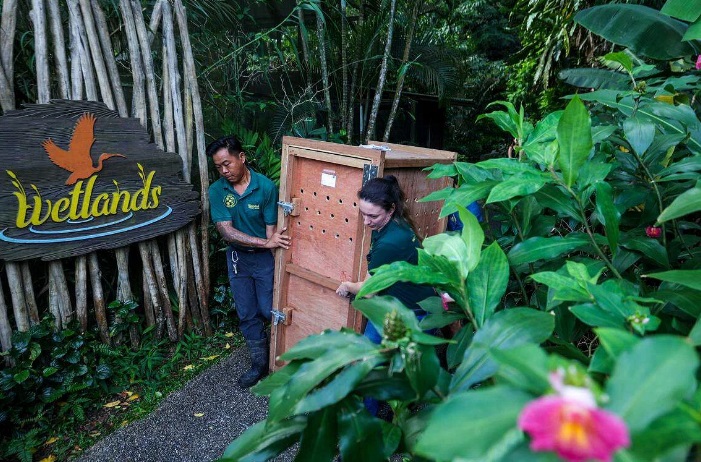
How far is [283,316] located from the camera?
3135 mm

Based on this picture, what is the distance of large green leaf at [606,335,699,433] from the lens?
40 cm

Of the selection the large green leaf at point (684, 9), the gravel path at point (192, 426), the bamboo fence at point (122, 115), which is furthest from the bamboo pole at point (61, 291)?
the large green leaf at point (684, 9)

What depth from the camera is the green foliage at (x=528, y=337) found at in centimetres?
42

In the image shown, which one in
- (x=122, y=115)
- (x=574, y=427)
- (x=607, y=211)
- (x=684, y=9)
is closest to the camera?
(x=574, y=427)

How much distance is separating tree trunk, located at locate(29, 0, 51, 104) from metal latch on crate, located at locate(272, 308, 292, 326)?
1.83m

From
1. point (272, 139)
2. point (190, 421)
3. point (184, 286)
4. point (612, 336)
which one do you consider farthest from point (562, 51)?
point (612, 336)

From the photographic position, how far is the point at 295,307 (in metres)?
3.12

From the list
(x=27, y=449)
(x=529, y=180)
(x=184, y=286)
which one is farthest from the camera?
(x=184, y=286)

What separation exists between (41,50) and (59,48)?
131 mm

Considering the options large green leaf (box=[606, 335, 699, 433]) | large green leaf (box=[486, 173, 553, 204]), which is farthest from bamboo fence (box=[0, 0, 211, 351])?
large green leaf (box=[606, 335, 699, 433])

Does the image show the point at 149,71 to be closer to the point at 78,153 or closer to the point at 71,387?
the point at 78,153

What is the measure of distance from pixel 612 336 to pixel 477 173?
0.74m

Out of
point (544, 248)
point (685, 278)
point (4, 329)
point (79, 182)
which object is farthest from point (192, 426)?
point (685, 278)

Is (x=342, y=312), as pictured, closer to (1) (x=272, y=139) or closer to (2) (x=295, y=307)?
(2) (x=295, y=307)
